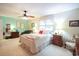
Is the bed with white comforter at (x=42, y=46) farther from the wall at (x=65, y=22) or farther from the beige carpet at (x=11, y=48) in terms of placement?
the wall at (x=65, y=22)

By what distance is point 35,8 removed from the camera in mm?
2988

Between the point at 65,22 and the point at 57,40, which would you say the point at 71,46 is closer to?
the point at 57,40

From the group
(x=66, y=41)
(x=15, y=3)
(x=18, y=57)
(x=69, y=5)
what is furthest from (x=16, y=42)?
(x=69, y=5)

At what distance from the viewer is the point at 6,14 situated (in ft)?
9.66

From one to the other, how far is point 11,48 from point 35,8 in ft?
2.88

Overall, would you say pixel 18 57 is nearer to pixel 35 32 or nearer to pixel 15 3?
pixel 35 32

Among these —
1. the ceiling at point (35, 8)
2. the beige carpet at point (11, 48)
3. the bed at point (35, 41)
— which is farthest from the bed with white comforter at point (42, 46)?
the ceiling at point (35, 8)

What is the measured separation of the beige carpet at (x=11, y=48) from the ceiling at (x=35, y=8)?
508mm

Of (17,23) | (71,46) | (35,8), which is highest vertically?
(35,8)

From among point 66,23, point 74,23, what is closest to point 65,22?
point 66,23

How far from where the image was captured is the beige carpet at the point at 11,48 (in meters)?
2.97

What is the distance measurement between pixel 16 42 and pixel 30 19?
504 mm

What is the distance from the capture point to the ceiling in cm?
294

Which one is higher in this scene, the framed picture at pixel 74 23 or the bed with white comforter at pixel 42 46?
the framed picture at pixel 74 23
